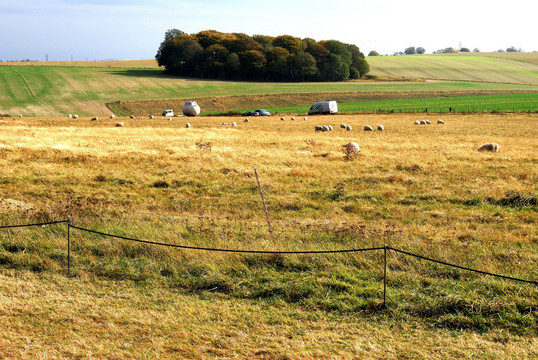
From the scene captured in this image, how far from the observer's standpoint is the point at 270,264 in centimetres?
1099

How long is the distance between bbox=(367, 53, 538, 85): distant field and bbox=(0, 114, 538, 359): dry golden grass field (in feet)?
381

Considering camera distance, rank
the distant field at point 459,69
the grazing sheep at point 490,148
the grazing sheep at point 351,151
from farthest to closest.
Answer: the distant field at point 459,69 < the grazing sheep at point 490,148 < the grazing sheep at point 351,151

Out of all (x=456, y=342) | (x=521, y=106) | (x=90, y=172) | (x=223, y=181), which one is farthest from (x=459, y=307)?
(x=521, y=106)

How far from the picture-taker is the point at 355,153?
26.7 m

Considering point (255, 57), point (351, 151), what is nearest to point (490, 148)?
point (351, 151)

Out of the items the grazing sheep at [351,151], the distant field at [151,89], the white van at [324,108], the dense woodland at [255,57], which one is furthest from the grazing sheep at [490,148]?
the dense woodland at [255,57]

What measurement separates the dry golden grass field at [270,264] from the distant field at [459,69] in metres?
116

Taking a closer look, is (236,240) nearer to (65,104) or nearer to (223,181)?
(223,181)

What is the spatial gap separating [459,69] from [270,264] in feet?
479

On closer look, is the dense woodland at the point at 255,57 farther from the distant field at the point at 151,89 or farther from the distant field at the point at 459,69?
the distant field at the point at 459,69

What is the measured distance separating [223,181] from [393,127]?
96.2ft

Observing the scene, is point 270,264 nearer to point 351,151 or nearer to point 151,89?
point 351,151

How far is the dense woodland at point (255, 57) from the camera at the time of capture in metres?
116

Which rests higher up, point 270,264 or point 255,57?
point 255,57
